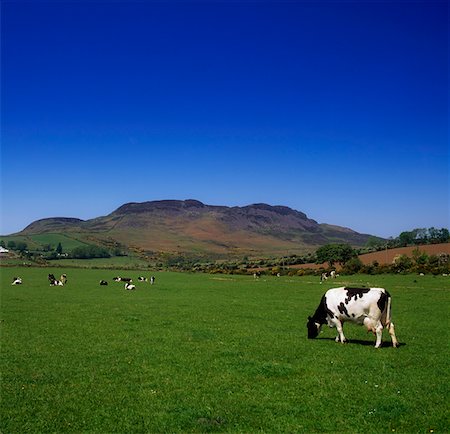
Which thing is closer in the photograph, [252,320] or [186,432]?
[186,432]

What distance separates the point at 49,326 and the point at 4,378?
10.4 m

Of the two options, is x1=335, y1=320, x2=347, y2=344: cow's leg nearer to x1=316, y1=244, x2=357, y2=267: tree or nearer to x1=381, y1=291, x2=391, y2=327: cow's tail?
x1=381, y1=291, x2=391, y2=327: cow's tail

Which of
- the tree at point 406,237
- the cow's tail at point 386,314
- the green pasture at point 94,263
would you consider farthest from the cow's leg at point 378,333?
the tree at point 406,237

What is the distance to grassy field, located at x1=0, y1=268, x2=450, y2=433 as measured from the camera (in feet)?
33.2

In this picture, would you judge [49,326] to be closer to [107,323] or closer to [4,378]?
[107,323]

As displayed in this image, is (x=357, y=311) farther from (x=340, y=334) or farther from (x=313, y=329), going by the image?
(x=313, y=329)

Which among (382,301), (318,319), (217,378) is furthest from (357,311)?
(217,378)

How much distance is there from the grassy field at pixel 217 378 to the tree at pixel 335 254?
8085 centimetres

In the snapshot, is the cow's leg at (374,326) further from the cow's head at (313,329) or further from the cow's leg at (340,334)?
the cow's head at (313,329)

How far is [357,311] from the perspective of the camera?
19.1 m

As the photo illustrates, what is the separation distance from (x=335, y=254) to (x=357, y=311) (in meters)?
88.3

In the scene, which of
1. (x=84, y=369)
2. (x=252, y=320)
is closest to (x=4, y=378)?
(x=84, y=369)

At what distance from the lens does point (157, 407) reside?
35.8 feet

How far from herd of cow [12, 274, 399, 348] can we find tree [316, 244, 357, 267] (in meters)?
85.0
